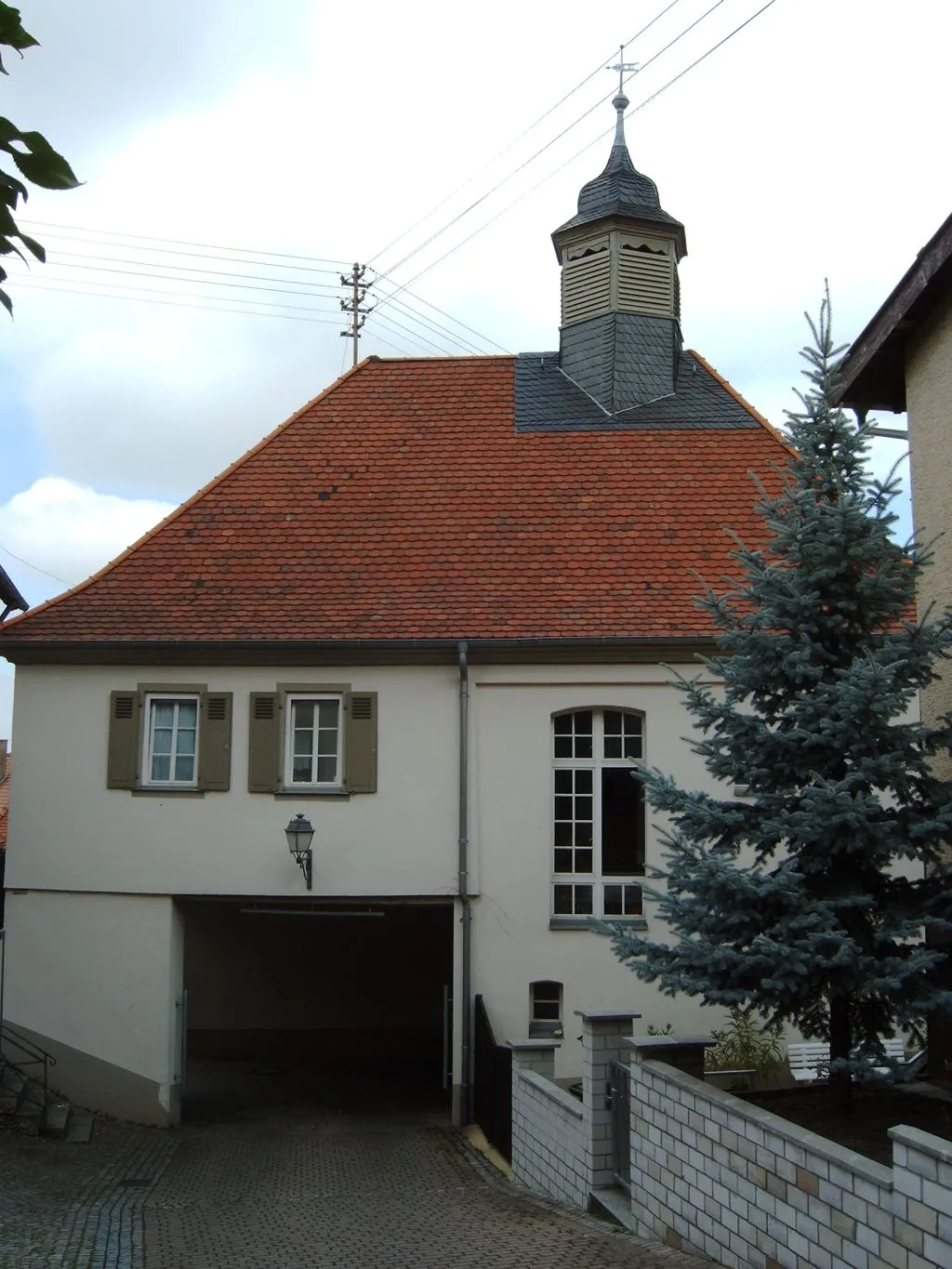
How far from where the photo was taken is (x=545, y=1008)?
16781 mm

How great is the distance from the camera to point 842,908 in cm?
912

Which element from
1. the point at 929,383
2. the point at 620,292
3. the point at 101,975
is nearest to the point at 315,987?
the point at 101,975

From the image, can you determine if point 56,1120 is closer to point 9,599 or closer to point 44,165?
point 9,599

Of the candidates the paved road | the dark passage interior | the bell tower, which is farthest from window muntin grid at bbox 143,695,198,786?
the bell tower

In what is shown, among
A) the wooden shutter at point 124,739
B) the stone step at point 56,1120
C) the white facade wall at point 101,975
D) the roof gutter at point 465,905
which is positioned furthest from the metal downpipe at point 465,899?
the stone step at point 56,1120

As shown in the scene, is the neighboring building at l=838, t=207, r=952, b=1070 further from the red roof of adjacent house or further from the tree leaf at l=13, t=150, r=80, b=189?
the tree leaf at l=13, t=150, r=80, b=189

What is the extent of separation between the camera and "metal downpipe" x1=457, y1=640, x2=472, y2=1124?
54.1 ft

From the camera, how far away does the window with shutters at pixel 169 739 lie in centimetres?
1714

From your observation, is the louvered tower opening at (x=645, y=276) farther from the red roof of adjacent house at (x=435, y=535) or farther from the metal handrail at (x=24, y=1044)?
the metal handrail at (x=24, y=1044)

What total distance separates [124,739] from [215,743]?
114 centimetres

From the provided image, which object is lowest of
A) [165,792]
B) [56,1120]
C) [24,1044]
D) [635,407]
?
[56,1120]

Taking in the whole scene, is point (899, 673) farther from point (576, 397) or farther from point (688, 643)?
point (576, 397)

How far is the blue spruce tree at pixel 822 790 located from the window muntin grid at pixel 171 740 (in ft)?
29.3

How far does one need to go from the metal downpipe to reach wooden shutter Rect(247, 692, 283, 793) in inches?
88.2
